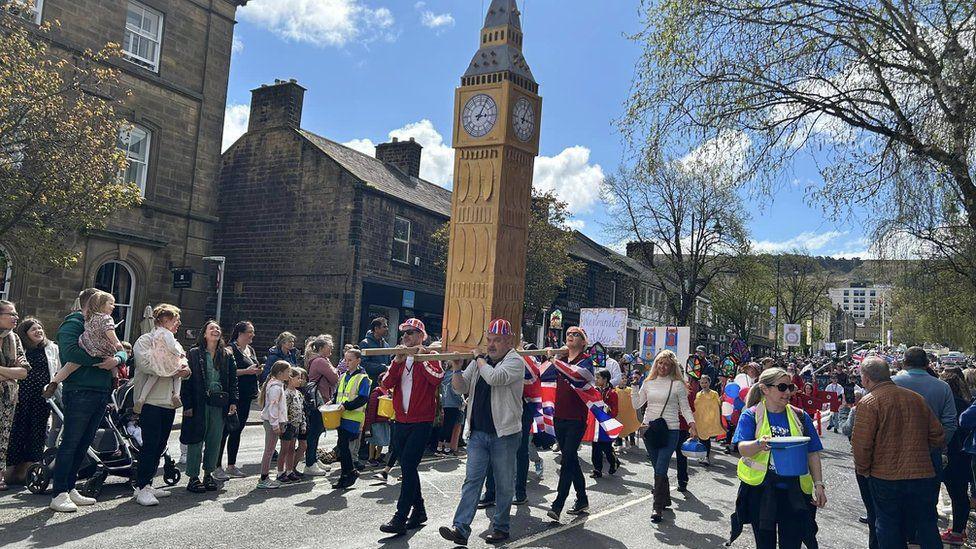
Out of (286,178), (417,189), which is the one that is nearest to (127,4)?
(286,178)

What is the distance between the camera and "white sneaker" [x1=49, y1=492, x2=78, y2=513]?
21.8ft

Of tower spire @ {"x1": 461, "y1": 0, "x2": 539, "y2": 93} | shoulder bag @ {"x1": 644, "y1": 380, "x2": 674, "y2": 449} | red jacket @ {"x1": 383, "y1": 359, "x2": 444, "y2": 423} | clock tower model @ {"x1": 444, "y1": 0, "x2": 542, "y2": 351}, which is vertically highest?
tower spire @ {"x1": 461, "y1": 0, "x2": 539, "y2": 93}

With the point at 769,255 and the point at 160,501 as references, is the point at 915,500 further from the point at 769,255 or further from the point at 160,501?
the point at 769,255

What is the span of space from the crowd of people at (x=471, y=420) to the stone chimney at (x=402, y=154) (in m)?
22.3

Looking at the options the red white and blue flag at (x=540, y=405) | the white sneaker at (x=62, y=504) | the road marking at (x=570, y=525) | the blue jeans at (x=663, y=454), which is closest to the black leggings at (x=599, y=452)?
the road marking at (x=570, y=525)

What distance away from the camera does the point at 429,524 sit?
7.07m

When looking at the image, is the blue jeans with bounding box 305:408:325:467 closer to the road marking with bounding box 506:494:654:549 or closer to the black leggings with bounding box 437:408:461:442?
the black leggings with bounding box 437:408:461:442

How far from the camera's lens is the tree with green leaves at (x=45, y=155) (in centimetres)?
1161

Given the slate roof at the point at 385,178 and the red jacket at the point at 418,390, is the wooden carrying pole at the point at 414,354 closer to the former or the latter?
the red jacket at the point at 418,390

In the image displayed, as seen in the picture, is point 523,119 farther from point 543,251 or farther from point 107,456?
point 543,251

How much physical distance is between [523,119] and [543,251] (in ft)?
56.8

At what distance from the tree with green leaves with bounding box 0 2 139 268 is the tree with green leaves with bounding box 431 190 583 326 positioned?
610 inches

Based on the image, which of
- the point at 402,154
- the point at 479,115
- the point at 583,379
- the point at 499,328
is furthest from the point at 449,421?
the point at 402,154

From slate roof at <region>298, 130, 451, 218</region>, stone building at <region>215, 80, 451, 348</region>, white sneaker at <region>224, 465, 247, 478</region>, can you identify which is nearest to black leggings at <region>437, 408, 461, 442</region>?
white sneaker at <region>224, 465, 247, 478</region>
